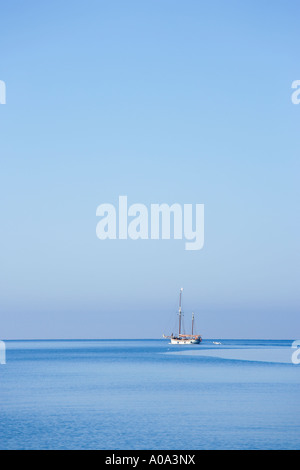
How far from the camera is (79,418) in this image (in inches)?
1709

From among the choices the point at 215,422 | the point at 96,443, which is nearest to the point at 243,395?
the point at 215,422

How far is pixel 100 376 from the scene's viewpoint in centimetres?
8100

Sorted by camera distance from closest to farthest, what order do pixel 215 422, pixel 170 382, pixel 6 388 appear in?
pixel 215 422, pixel 6 388, pixel 170 382

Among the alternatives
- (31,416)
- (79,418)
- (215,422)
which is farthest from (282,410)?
(31,416)

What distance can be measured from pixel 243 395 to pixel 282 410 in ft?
35.8

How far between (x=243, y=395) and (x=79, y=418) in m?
18.8
